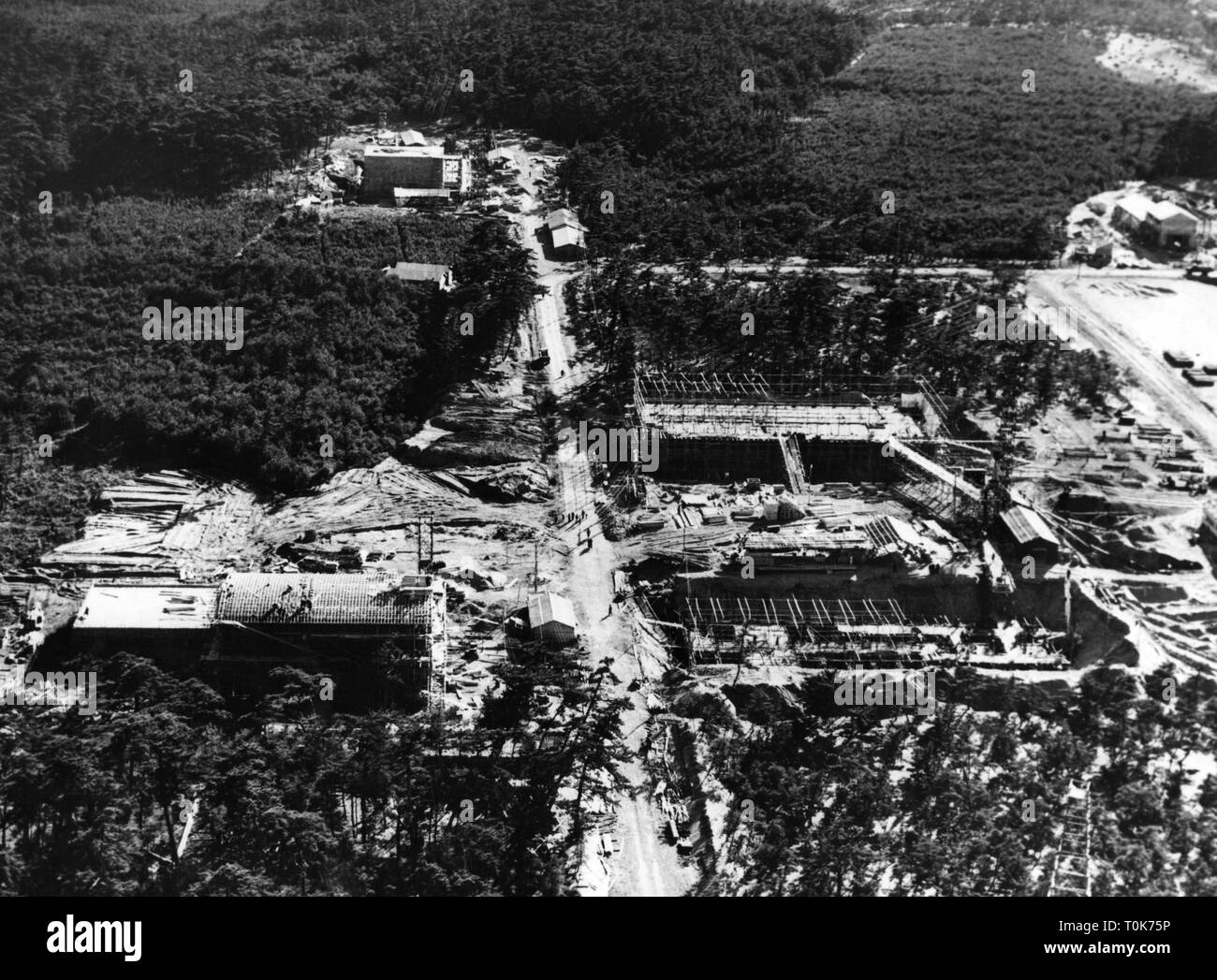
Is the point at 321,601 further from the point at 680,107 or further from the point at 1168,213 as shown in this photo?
the point at 1168,213

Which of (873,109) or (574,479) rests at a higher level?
(873,109)

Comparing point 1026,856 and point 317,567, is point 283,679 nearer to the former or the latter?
point 317,567

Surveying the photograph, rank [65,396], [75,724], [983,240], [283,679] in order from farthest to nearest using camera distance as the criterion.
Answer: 1. [983,240]
2. [65,396]
3. [283,679]
4. [75,724]

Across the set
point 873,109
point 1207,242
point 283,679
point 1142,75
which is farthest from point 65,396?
point 1142,75

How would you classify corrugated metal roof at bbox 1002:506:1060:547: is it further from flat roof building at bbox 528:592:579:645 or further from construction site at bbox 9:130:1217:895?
flat roof building at bbox 528:592:579:645

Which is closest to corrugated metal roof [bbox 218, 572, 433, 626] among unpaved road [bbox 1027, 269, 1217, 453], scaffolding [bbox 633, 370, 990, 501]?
scaffolding [bbox 633, 370, 990, 501]

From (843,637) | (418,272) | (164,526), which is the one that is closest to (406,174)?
(418,272)
